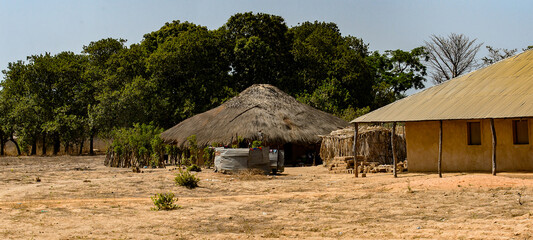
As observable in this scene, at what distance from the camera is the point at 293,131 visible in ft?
100

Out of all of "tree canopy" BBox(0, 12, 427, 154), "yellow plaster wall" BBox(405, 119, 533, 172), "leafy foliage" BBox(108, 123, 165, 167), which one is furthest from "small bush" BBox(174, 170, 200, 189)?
"tree canopy" BBox(0, 12, 427, 154)

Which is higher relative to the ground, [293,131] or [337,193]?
[293,131]

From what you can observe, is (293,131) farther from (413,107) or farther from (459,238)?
(459,238)

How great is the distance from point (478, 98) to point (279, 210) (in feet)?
31.0

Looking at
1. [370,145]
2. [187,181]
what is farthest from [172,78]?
[187,181]

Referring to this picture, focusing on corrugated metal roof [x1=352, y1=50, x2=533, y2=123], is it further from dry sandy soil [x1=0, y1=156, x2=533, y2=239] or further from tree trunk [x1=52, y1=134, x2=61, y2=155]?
tree trunk [x1=52, y1=134, x2=61, y2=155]

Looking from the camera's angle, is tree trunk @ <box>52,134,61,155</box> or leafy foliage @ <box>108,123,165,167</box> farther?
tree trunk @ <box>52,134,61,155</box>

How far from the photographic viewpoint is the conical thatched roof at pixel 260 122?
29.4 metres

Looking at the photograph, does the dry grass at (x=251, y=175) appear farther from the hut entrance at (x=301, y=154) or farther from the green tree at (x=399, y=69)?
the green tree at (x=399, y=69)

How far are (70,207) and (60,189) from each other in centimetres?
390

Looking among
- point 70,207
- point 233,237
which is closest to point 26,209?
point 70,207

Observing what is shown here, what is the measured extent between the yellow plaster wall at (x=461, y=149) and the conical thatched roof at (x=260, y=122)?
997cm

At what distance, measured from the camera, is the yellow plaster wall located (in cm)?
1838

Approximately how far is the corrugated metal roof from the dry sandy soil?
2092 millimetres
